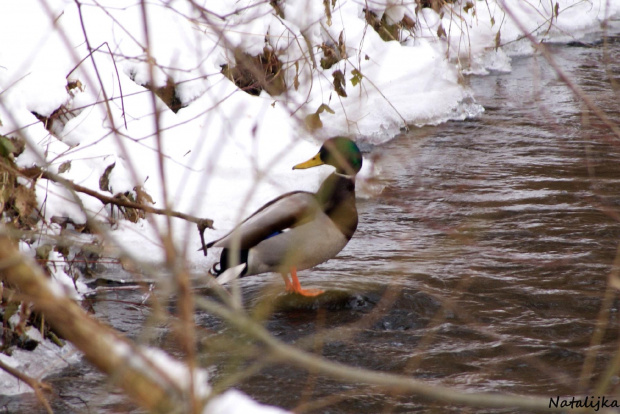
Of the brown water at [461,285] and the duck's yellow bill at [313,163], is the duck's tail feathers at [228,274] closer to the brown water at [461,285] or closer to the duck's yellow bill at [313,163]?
the brown water at [461,285]

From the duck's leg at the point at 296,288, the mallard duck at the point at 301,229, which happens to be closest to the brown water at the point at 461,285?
the duck's leg at the point at 296,288

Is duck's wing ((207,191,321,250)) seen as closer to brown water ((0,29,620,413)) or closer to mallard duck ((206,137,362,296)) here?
mallard duck ((206,137,362,296))

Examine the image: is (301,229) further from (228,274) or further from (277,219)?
(228,274)

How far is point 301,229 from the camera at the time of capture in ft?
12.5

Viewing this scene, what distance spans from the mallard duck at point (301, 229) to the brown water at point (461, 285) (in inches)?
7.0

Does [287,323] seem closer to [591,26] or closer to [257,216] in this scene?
[257,216]

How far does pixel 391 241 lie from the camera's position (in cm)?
441

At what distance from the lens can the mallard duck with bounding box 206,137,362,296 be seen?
3.76 metres

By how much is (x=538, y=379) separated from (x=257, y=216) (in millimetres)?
1619

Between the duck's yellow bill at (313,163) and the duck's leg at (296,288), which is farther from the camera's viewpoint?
the duck's yellow bill at (313,163)

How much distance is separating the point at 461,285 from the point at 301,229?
0.83 meters

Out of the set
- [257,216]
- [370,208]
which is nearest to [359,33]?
[370,208]

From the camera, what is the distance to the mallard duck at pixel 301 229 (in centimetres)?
376

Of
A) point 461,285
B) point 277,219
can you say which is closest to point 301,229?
point 277,219
